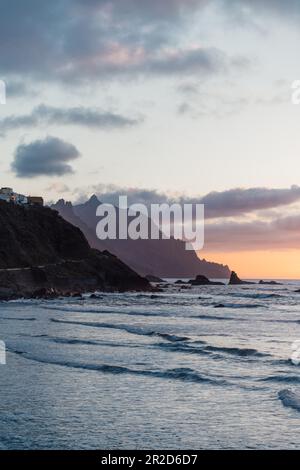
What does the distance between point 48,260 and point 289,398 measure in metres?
124

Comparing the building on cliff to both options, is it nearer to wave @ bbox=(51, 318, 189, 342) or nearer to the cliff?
the cliff

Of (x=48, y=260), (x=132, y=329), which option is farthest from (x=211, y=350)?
(x=48, y=260)

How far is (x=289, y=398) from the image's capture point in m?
18.9

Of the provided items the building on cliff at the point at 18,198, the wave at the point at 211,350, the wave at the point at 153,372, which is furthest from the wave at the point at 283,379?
the building on cliff at the point at 18,198

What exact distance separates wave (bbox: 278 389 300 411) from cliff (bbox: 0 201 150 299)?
289ft

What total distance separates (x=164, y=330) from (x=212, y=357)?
15.8 m

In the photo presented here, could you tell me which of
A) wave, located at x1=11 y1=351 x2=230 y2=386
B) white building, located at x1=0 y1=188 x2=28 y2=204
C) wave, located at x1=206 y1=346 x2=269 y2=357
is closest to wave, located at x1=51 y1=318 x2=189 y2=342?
wave, located at x1=206 y1=346 x2=269 y2=357

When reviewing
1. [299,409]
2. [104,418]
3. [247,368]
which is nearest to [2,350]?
[247,368]

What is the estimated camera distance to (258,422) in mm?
16094

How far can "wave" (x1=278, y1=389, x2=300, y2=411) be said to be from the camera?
18034 mm

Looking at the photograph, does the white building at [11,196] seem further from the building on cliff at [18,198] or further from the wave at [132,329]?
the wave at [132,329]

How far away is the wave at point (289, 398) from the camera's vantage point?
59.2 ft

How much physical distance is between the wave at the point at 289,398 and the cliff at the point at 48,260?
88002 mm

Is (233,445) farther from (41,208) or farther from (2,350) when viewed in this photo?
(41,208)
